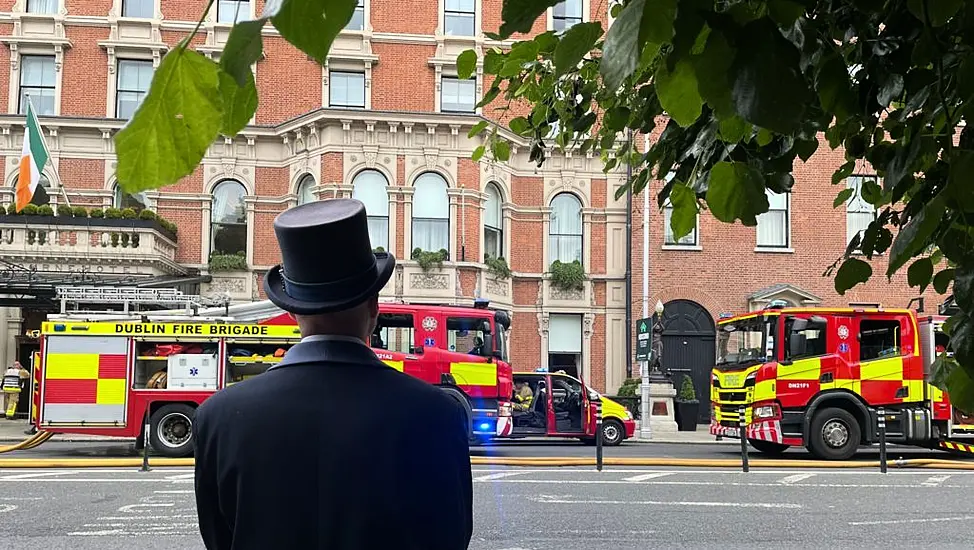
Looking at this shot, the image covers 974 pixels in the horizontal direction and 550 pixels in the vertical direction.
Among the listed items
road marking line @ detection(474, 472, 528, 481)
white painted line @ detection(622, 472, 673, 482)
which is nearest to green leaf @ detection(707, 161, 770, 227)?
road marking line @ detection(474, 472, 528, 481)

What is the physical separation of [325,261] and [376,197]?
2230 cm

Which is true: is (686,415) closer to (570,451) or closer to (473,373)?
(570,451)

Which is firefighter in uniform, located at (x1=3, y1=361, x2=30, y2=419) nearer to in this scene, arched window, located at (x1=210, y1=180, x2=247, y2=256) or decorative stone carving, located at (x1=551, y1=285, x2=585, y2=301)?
arched window, located at (x1=210, y1=180, x2=247, y2=256)

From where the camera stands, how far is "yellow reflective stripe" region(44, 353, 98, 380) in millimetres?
15978

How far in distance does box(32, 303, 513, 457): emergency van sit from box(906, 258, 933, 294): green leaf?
13049 millimetres

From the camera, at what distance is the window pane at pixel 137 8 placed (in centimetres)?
2567

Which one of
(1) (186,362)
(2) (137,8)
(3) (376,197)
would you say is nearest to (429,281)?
(3) (376,197)

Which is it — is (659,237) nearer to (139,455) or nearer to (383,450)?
(139,455)

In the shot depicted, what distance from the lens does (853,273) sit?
101 inches

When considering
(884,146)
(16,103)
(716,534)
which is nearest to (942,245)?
(884,146)

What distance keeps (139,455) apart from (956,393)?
1588 cm

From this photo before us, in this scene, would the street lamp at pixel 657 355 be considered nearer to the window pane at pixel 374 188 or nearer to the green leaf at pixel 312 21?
the window pane at pixel 374 188

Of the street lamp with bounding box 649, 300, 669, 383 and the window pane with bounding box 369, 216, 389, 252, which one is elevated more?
the window pane with bounding box 369, 216, 389, 252

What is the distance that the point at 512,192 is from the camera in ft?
86.2
